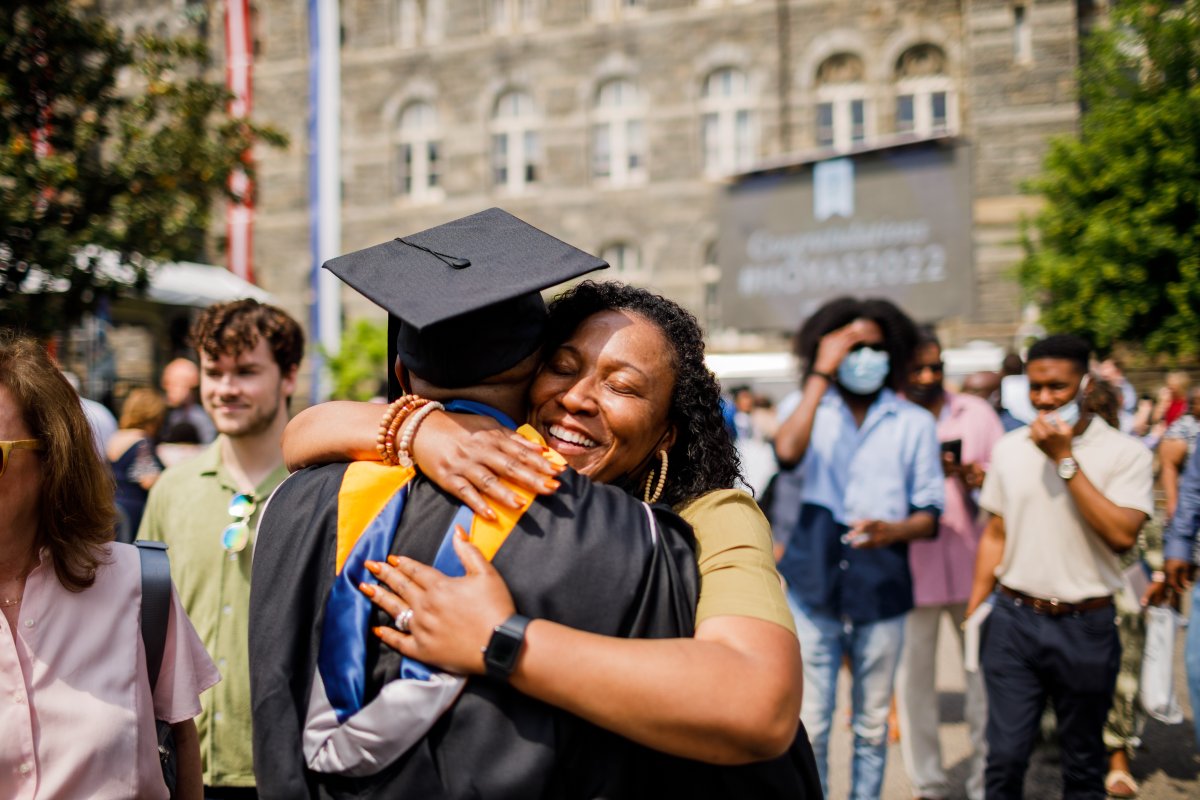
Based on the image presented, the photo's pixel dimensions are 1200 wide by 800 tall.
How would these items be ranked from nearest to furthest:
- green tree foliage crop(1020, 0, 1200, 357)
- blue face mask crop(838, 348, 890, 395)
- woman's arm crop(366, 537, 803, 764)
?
woman's arm crop(366, 537, 803, 764) → blue face mask crop(838, 348, 890, 395) → green tree foliage crop(1020, 0, 1200, 357)

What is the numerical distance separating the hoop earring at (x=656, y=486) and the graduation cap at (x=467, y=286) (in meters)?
0.43

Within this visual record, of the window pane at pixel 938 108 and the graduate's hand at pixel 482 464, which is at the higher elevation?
the window pane at pixel 938 108

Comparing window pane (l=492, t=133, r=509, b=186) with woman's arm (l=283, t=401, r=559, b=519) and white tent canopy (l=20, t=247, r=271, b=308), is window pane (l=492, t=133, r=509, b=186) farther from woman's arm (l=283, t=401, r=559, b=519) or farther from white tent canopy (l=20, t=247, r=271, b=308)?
woman's arm (l=283, t=401, r=559, b=519)

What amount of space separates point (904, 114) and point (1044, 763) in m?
19.2

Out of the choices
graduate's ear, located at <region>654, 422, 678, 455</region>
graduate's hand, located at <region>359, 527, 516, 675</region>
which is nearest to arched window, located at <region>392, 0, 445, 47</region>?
graduate's ear, located at <region>654, 422, 678, 455</region>

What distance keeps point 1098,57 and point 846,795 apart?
16.1 metres

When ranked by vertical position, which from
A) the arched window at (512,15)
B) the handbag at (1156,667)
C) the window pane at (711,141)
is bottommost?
the handbag at (1156,667)

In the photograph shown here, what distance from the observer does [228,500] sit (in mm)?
3352

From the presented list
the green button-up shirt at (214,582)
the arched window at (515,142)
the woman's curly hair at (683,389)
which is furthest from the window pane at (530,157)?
the woman's curly hair at (683,389)

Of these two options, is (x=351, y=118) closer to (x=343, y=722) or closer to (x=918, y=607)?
(x=918, y=607)

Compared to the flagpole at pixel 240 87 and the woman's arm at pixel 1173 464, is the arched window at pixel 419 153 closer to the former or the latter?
the flagpole at pixel 240 87

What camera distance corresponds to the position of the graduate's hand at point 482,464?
1.53 metres

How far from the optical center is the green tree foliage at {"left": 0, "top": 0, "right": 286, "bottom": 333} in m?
7.61

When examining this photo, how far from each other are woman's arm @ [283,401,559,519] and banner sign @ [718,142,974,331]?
10.8m
